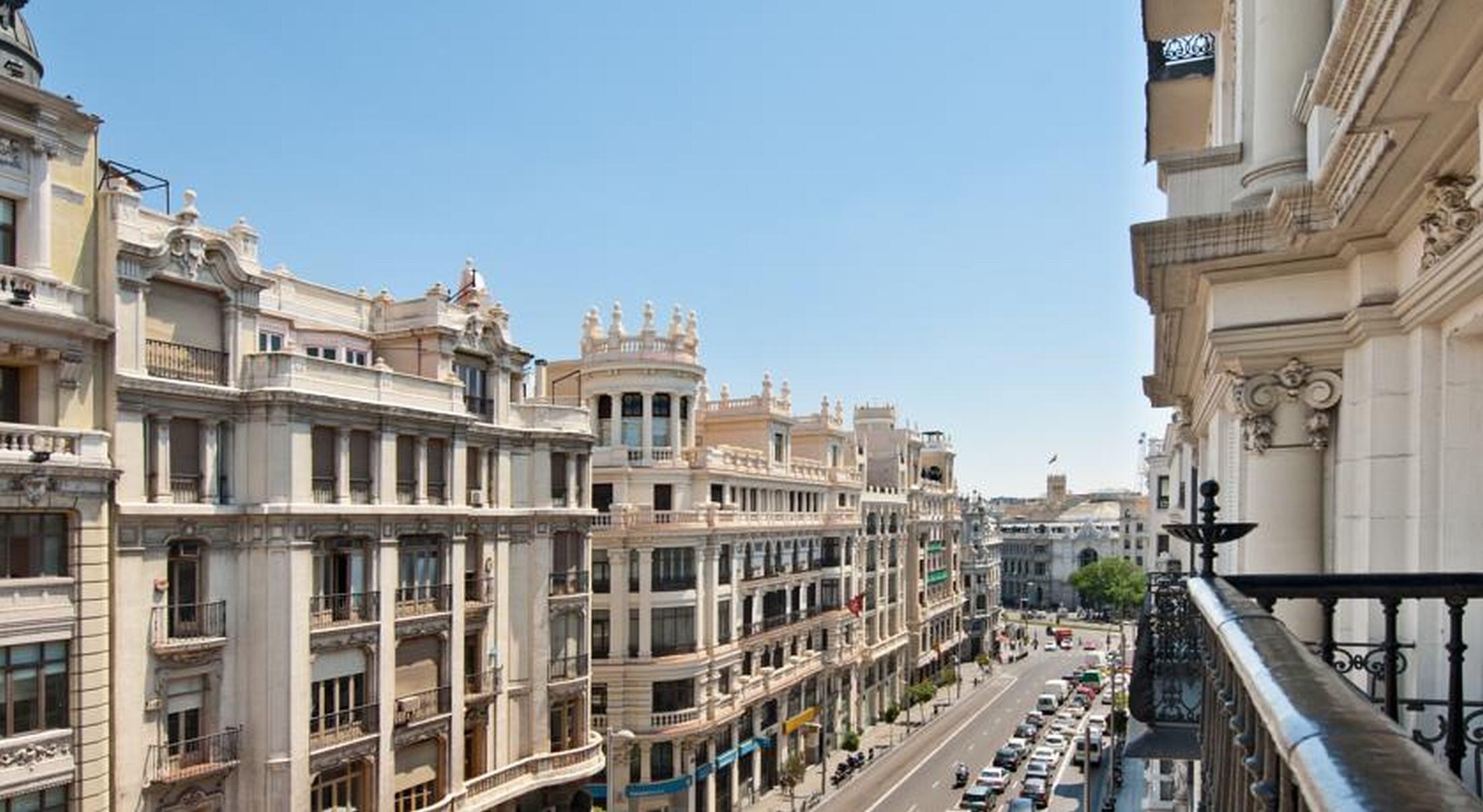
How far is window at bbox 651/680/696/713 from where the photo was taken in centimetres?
4159

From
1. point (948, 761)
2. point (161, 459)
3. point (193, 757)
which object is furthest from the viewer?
point (948, 761)

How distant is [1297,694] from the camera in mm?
2451

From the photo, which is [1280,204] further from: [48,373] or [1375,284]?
[48,373]

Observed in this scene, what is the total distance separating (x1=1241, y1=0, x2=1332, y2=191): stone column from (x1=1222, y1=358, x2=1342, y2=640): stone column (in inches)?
78.2

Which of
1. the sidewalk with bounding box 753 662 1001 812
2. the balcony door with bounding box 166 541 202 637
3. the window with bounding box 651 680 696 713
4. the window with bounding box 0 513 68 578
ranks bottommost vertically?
the sidewalk with bounding box 753 662 1001 812

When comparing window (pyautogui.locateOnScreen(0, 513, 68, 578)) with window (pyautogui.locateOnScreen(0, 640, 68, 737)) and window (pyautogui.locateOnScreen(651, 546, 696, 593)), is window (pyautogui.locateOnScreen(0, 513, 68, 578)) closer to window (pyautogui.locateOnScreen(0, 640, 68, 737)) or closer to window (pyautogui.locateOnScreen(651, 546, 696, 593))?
window (pyautogui.locateOnScreen(0, 640, 68, 737))

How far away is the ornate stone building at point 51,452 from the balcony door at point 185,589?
1740 millimetres

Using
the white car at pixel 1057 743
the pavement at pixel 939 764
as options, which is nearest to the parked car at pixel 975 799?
the pavement at pixel 939 764

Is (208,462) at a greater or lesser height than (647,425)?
lesser

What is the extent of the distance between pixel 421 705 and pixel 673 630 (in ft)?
54.1

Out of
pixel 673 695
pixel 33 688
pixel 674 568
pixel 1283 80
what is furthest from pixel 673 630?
pixel 1283 80

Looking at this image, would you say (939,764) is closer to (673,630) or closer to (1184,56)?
(673,630)

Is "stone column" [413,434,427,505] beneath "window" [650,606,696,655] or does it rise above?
above

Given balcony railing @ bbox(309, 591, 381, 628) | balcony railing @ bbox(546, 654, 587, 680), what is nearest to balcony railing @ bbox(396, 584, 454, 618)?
balcony railing @ bbox(309, 591, 381, 628)
